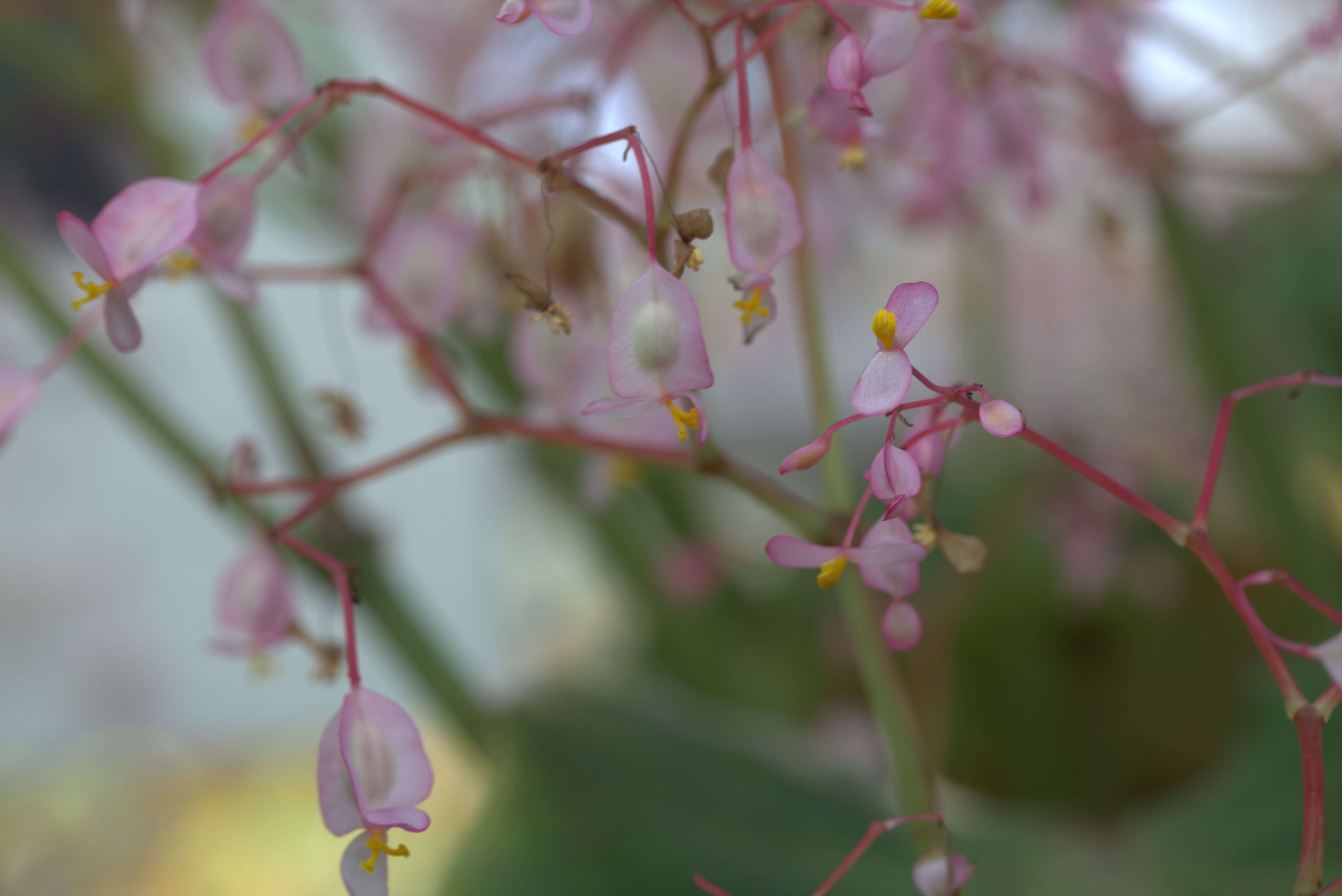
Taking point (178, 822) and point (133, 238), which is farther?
point (178, 822)

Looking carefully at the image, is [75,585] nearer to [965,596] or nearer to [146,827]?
[146,827]

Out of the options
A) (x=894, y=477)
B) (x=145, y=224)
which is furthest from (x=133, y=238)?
(x=894, y=477)

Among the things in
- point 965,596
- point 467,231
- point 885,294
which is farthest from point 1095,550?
point 467,231

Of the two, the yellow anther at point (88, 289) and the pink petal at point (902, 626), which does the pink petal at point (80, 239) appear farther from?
the pink petal at point (902, 626)

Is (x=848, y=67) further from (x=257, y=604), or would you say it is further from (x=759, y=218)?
(x=257, y=604)

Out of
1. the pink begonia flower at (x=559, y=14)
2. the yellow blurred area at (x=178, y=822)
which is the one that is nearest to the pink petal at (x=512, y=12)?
the pink begonia flower at (x=559, y=14)
